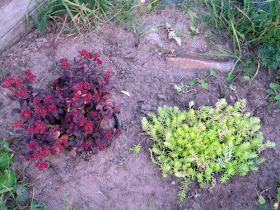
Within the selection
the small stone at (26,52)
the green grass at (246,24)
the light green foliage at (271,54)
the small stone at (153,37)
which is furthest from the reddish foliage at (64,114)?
the light green foliage at (271,54)

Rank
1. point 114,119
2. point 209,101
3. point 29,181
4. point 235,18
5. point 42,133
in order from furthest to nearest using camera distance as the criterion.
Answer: point 235,18, point 209,101, point 114,119, point 29,181, point 42,133

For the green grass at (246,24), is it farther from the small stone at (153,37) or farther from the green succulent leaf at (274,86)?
the small stone at (153,37)

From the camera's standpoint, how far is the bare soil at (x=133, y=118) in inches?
93.9

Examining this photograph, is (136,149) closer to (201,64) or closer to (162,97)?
(162,97)

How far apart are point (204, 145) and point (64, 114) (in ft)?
4.59

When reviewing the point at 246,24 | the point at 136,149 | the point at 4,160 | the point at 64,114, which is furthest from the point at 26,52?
the point at 246,24

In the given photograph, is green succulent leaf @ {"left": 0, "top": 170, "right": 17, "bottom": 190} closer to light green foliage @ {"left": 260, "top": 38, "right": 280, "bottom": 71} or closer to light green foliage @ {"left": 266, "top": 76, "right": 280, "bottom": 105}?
light green foliage @ {"left": 266, "top": 76, "right": 280, "bottom": 105}

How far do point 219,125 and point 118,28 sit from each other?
190 centimetres

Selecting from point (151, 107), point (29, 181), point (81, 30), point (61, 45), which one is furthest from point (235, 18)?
point (29, 181)

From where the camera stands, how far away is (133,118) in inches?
112

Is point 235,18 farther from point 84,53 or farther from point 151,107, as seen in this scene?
point 84,53

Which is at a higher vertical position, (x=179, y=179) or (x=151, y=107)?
(x=151, y=107)

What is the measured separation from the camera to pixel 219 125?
2613 millimetres

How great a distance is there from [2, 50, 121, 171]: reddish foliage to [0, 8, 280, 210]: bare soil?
0.26m
